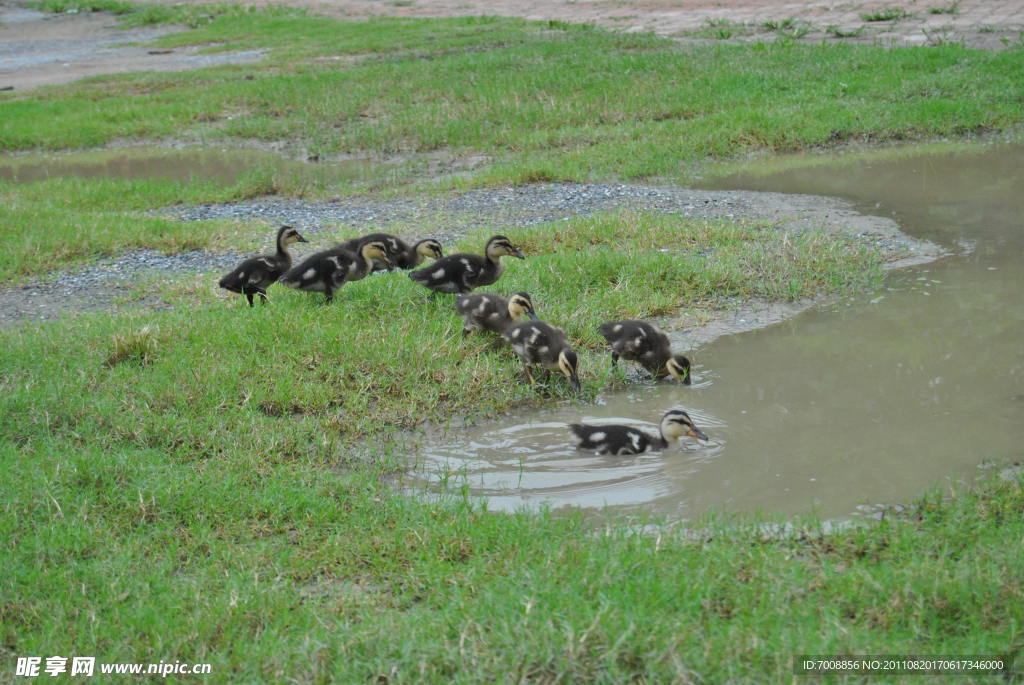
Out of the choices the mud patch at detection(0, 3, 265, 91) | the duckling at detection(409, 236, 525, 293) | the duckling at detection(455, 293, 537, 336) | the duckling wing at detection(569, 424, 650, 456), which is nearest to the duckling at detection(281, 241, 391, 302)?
the duckling at detection(409, 236, 525, 293)

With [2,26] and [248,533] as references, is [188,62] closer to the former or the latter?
[2,26]

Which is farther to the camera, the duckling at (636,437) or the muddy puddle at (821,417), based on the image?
the duckling at (636,437)

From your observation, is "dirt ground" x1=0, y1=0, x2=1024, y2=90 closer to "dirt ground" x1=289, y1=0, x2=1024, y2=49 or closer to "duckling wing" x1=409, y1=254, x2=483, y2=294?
"dirt ground" x1=289, y1=0, x2=1024, y2=49

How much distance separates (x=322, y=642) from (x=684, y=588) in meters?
1.43

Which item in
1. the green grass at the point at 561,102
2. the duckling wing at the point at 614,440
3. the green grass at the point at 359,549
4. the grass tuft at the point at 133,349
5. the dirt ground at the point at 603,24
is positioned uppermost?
the dirt ground at the point at 603,24

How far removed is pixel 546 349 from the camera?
696cm

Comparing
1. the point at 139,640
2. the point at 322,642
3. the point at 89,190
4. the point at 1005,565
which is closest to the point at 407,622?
the point at 322,642

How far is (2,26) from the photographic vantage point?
3444 cm

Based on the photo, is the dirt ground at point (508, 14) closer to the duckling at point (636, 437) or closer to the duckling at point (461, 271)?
the duckling at point (461, 271)

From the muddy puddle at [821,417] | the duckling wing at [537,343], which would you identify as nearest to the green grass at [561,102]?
the muddy puddle at [821,417]

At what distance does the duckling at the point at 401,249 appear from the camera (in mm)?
9102

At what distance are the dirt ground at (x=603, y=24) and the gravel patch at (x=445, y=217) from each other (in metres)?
9.00

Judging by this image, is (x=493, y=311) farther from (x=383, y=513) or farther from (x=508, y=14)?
(x=508, y=14)

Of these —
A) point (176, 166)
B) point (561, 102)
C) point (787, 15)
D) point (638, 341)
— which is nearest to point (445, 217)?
point (638, 341)
